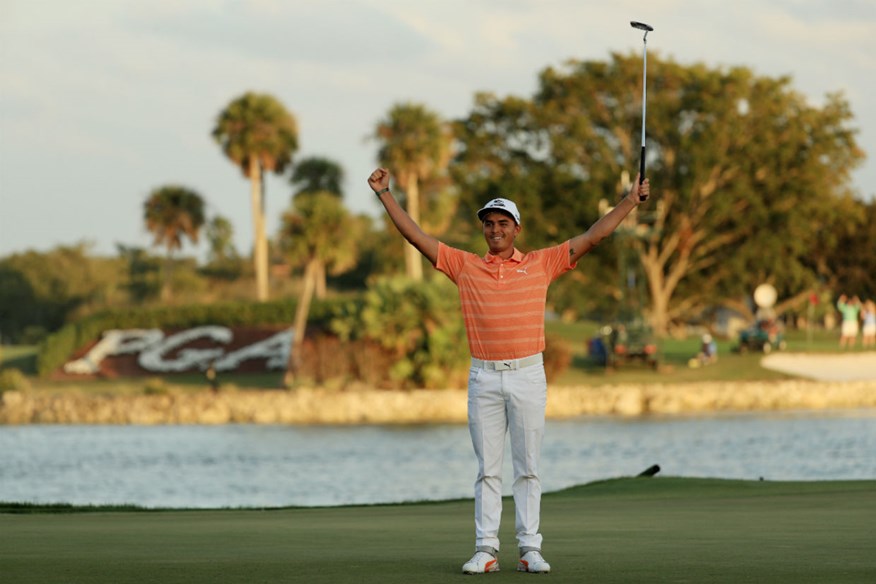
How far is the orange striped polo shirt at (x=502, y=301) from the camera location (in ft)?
34.0

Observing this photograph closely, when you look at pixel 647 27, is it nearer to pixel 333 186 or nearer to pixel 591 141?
pixel 591 141

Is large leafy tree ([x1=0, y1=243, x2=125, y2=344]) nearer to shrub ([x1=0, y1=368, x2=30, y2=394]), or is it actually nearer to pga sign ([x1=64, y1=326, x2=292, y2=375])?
pga sign ([x1=64, y1=326, x2=292, y2=375])

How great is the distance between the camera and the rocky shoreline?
66.2 m

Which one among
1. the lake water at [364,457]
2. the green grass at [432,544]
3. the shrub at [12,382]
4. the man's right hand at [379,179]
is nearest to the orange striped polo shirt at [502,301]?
the man's right hand at [379,179]

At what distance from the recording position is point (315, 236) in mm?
75000

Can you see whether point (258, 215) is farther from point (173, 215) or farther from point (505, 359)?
point (505, 359)

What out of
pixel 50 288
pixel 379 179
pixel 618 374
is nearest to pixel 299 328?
pixel 618 374

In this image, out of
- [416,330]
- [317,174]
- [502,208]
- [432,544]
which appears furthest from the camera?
[317,174]

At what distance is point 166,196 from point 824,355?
4201 cm

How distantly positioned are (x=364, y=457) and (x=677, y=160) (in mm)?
37806

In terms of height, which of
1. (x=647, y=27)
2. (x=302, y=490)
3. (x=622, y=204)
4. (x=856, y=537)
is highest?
(x=647, y=27)

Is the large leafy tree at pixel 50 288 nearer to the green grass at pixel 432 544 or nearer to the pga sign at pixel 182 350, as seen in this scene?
the pga sign at pixel 182 350

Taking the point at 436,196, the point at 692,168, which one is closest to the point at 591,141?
the point at 692,168

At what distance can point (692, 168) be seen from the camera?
8081 cm
